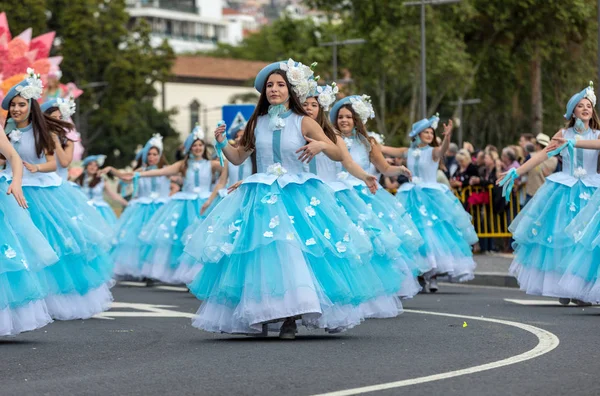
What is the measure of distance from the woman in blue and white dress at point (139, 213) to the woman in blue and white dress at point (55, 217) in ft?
23.3

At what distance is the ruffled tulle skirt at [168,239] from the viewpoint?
21.2 metres

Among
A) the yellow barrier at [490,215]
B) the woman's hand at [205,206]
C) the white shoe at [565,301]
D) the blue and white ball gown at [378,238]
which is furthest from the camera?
the yellow barrier at [490,215]

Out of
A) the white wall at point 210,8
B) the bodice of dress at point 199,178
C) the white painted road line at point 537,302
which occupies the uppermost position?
the white wall at point 210,8

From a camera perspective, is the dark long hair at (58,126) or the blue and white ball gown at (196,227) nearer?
the dark long hair at (58,126)

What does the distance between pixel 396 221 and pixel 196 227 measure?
4.82 m

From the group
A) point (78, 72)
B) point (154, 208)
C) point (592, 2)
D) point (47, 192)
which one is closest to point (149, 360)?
point (47, 192)

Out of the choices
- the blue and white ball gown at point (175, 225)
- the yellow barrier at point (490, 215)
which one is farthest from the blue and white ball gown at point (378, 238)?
the yellow barrier at point (490, 215)

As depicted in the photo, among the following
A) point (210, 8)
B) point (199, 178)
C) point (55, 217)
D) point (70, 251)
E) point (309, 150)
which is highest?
point (210, 8)

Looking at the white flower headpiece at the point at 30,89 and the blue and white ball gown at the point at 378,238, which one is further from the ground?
the white flower headpiece at the point at 30,89

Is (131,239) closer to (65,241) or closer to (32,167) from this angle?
(65,241)

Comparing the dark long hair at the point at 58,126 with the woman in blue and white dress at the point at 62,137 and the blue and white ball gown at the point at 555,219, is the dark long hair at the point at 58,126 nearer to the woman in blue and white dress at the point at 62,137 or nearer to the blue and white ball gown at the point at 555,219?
the woman in blue and white dress at the point at 62,137

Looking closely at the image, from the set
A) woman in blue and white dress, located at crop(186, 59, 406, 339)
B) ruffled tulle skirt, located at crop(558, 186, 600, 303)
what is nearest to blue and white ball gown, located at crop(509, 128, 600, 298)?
ruffled tulle skirt, located at crop(558, 186, 600, 303)

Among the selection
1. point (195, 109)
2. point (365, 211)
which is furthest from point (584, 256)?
point (195, 109)

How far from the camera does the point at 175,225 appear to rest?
70.1ft
